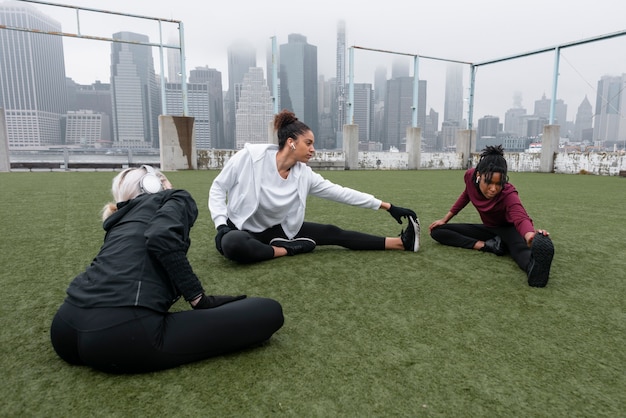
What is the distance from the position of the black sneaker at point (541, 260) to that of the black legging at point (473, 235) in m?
0.48

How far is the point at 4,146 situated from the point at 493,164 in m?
14.8

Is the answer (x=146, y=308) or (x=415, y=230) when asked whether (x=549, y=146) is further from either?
(x=146, y=308)

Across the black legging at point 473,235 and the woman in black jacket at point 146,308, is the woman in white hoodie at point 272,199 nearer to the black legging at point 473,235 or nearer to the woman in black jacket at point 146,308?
the black legging at point 473,235

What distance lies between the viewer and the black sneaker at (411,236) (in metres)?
3.28

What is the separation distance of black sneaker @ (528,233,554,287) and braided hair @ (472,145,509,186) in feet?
1.90

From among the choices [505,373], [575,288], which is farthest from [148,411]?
[575,288]

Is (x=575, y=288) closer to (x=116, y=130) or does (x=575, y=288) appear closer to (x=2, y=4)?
(x=2, y=4)

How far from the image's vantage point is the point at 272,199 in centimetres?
311

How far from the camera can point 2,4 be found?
466 inches

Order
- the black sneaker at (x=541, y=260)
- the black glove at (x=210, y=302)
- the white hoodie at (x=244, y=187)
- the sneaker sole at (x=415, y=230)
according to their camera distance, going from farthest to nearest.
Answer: the sneaker sole at (x=415, y=230), the white hoodie at (x=244, y=187), the black sneaker at (x=541, y=260), the black glove at (x=210, y=302)

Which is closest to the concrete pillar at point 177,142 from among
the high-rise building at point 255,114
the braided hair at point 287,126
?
the high-rise building at point 255,114

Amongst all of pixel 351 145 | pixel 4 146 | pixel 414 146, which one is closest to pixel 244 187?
pixel 4 146

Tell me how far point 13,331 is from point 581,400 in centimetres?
230

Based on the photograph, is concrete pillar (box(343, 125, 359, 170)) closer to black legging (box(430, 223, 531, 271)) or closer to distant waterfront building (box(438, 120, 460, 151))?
distant waterfront building (box(438, 120, 460, 151))
